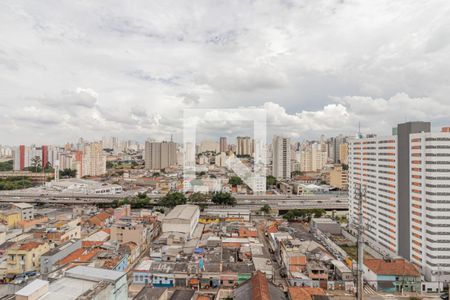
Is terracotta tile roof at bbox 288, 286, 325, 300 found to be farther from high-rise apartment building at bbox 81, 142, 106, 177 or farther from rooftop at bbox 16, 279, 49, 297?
high-rise apartment building at bbox 81, 142, 106, 177

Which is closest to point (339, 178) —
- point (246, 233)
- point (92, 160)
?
point (246, 233)

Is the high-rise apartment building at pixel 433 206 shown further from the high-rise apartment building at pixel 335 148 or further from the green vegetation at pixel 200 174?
the high-rise apartment building at pixel 335 148

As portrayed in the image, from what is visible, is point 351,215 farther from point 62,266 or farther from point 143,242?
point 62,266

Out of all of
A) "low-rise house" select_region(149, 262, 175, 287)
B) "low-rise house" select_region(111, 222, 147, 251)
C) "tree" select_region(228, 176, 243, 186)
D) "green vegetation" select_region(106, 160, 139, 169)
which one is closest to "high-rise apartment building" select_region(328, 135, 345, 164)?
"tree" select_region(228, 176, 243, 186)

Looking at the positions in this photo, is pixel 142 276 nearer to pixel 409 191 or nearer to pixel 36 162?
pixel 409 191

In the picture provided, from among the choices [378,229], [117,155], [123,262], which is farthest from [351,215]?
[117,155]

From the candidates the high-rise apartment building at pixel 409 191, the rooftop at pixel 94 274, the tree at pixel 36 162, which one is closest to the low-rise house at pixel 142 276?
the rooftop at pixel 94 274
